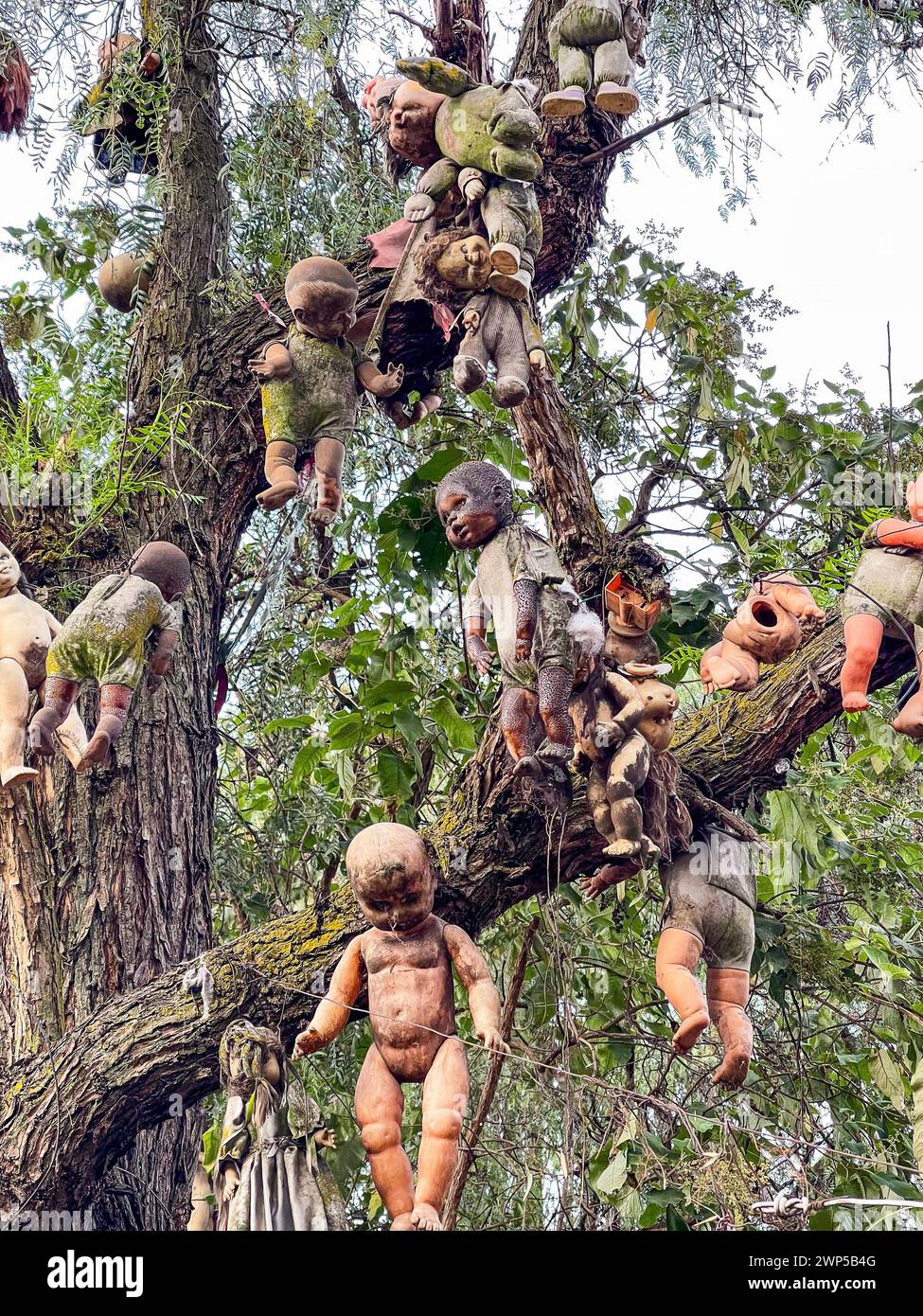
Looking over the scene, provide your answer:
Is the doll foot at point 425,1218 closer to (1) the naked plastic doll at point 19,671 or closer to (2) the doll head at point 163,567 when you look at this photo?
(1) the naked plastic doll at point 19,671

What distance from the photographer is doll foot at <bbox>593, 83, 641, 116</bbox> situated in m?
4.06

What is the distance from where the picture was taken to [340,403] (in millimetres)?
4402

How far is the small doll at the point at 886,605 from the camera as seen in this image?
12.8 feet

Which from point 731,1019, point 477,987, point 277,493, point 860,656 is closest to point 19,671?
point 277,493

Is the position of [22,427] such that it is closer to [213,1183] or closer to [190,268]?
[190,268]

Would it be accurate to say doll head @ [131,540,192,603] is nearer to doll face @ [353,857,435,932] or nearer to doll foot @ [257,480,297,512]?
doll foot @ [257,480,297,512]

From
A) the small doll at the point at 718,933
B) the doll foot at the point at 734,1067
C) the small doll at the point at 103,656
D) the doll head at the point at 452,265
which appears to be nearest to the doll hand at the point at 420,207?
the doll head at the point at 452,265

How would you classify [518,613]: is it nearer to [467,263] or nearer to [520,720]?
[520,720]

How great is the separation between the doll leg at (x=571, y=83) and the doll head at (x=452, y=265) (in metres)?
0.37

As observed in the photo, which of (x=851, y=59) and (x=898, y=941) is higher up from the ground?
(x=851, y=59)

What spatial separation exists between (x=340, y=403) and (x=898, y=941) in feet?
7.00

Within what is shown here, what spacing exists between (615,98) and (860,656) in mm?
1496

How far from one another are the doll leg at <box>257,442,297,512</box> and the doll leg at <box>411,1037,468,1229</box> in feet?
4.79

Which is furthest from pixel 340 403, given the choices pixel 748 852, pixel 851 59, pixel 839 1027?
pixel 839 1027
